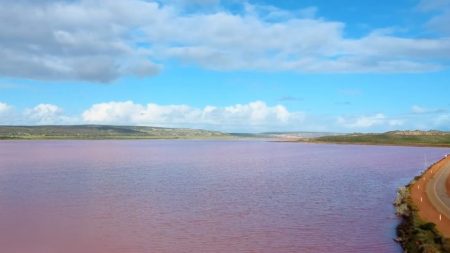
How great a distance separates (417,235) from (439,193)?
1849 centimetres

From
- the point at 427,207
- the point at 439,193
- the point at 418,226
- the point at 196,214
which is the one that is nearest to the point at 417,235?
the point at 418,226

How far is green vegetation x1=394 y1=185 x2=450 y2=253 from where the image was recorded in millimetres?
23562

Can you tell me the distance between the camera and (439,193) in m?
43.2

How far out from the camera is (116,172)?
233 feet

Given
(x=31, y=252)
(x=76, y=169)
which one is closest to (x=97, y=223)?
(x=31, y=252)

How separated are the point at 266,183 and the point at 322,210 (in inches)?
746

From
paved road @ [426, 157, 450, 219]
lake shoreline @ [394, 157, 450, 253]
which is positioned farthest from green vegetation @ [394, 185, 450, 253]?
paved road @ [426, 157, 450, 219]

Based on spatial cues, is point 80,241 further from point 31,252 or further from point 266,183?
point 266,183

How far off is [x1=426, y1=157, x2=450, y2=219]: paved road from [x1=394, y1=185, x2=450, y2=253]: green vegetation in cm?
187

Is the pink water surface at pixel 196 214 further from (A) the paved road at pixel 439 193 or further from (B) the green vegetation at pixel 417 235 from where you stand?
(A) the paved road at pixel 439 193

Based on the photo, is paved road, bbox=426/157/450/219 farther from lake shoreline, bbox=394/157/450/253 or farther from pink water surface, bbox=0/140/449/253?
pink water surface, bbox=0/140/449/253

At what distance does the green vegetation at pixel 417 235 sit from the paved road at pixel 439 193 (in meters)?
1.87

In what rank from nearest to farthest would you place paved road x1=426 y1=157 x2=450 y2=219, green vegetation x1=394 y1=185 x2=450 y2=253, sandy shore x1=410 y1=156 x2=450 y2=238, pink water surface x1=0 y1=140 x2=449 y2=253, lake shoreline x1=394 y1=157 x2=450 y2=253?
green vegetation x1=394 y1=185 x2=450 y2=253
lake shoreline x1=394 y1=157 x2=450 y2=253
pink water surface x1=0 y1=140 x2=449 y2=253
sandy shore x1=410 y1=156 x2=450 y2=238
paved road x1=426 y1=157 x2=450 y2=219

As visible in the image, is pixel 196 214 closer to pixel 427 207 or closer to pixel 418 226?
pixel 418 226
